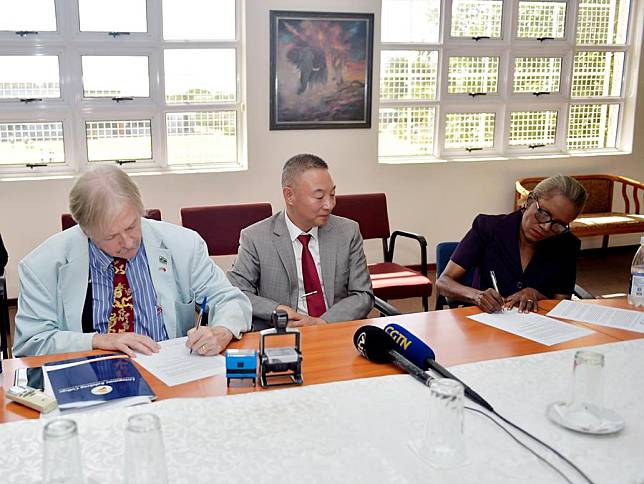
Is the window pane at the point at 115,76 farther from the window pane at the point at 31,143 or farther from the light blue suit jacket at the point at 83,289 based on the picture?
the light blue suit jacket at the point at 83,289

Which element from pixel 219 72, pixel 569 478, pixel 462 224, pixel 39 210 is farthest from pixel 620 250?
pixel 569 478

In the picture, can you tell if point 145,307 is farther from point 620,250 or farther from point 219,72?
point 620,250

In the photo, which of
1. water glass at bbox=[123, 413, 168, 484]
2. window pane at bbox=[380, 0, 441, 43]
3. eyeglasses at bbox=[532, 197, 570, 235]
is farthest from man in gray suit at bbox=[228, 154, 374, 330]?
window pane at bbox=[380, 0, 441, 43]

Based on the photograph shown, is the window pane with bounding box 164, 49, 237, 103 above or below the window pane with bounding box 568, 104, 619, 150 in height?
above

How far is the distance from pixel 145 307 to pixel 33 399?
668 mm

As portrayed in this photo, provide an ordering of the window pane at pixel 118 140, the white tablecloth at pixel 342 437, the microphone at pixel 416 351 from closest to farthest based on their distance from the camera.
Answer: the white tablecloth at pixel 342 437, the microphone at pixel 416 351, the window pane at pixel 118 140

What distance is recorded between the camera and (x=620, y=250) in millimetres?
6785

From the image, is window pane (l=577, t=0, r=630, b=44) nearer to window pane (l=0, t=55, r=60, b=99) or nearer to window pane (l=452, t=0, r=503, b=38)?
window pane (l=452, t=0, r=503, b=38)

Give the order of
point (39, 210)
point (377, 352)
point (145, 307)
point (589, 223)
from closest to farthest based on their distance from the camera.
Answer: point (377, 352)
point (145, 307)
point (39, 210)
point (589, 223)

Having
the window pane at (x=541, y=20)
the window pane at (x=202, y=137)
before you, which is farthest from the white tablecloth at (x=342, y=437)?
→ the window pane at (x=541, y=20)

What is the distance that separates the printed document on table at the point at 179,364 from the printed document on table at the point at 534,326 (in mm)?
977

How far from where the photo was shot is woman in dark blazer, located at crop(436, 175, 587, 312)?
112 inches

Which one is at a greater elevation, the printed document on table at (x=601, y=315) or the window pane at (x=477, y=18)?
the window pane at (x=477, y=18)

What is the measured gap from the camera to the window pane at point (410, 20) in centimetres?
573
